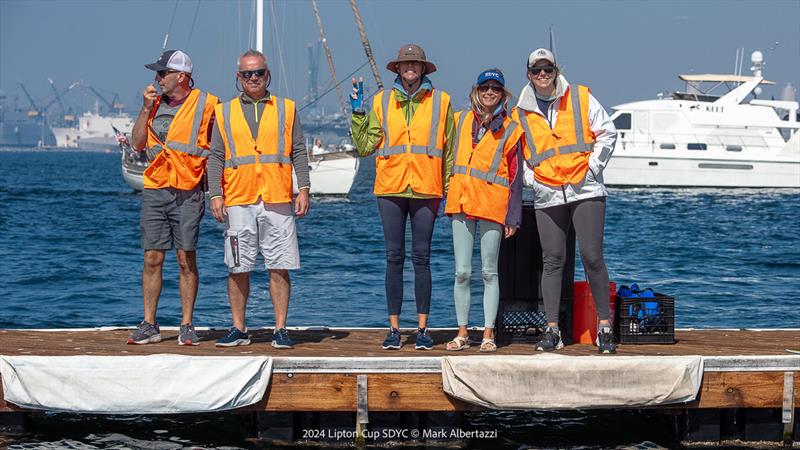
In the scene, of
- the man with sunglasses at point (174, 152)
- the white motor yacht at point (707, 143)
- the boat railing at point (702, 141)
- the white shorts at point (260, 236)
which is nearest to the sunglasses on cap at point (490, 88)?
the white shorts at point (260, 236)

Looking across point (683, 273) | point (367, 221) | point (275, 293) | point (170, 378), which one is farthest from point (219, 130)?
point (367, 221)

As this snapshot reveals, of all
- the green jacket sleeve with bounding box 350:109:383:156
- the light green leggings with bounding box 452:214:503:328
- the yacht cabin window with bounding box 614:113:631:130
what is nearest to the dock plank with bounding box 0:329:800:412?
the light green leggings with bounding box 452:214:503:328

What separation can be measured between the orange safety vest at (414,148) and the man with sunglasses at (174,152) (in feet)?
4.16

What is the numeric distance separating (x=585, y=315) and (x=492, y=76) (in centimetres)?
195

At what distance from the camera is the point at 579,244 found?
7.81m

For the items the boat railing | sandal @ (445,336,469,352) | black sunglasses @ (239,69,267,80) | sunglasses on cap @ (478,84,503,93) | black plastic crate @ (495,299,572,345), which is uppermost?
the boat railing

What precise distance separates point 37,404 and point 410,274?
12.7 metres

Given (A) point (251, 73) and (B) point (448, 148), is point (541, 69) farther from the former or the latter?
(A) point (251, 73)

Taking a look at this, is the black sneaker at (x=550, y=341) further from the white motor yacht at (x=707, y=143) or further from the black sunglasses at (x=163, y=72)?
the white motor yacht at (x=707, y=143)

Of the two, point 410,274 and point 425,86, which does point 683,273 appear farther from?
point 425,86

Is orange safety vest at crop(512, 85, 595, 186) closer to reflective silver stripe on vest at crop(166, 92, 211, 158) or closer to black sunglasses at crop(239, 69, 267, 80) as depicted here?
black sunglasses at crop(239, 69, 267, 80)

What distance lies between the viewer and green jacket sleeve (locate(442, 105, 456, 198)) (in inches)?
307

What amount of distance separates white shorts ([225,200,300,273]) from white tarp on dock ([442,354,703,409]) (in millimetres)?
1371

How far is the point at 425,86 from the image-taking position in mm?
7676
